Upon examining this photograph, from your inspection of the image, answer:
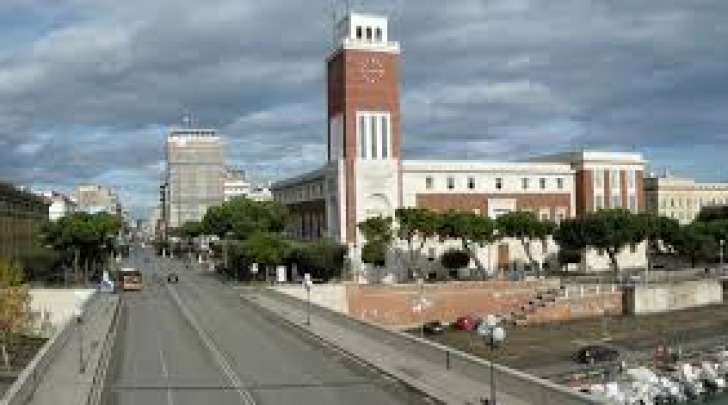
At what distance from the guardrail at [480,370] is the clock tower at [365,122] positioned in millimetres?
68459

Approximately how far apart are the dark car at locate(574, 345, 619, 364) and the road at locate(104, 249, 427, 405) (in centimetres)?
2109

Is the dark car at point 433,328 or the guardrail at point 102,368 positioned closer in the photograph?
the guardrail at point 102,368

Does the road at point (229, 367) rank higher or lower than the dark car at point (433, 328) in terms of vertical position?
higher

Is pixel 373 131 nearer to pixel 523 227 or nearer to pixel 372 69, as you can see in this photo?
pixel 372 69

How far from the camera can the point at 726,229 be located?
141250mm

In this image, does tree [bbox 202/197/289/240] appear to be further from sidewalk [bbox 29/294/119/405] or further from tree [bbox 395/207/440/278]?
sidewalk [bbox 29/294/119/405]

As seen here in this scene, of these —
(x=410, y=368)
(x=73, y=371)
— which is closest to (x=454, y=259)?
(x=73, y=371)

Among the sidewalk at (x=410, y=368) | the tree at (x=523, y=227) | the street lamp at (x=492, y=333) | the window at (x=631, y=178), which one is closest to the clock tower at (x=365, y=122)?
the tree at (x=523, y=227)

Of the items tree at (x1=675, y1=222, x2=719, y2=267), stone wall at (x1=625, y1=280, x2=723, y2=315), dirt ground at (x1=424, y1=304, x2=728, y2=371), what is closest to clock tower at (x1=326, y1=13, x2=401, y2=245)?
stone wall at (x1=625, y1=280, x2=723, y2=315)

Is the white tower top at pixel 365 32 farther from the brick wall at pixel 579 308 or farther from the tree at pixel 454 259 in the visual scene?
the brick wall at pixel 579 308

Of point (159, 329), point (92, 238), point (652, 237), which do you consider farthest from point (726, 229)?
point (159, 329)

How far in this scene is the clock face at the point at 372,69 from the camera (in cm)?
12331

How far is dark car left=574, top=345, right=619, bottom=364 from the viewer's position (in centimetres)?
7206

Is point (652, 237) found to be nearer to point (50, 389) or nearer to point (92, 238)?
point (92, 238)
